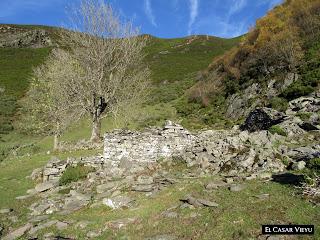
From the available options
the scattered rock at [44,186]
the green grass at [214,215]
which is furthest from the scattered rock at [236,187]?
the scattered rock at [44,186]

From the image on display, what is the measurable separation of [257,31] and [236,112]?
57.6 ft

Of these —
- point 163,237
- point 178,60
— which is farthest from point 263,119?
point 178,60

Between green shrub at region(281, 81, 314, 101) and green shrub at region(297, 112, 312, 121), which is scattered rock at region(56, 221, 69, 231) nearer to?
green shrub at region(297, 112, 312, 121)

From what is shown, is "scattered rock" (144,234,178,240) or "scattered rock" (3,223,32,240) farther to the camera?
"scattered rock" (3,223,32,240)

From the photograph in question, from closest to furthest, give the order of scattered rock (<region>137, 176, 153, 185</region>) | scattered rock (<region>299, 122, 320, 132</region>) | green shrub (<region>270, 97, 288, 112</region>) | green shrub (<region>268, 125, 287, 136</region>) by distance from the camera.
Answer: scattered rock (<region>137, 176, 153, 185</region>) < green shrub (<region>268, 125, 287, 136</region>) < scattered rock (<region>299, 122, 320, 132</region>) < green shrub (<region>270, 97, 288, 112</region>)

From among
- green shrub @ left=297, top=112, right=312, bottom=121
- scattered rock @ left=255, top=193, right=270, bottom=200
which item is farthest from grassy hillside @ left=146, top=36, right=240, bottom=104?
scattered rock @ left=255, top=193, right=270, bottom=200

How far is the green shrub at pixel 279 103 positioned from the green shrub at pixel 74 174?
18372mm

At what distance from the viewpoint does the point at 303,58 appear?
133 feet

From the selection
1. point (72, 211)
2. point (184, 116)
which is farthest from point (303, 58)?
point (72, 211)

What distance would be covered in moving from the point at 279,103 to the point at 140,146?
1750 cm

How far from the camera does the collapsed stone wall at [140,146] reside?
2100 centimetres

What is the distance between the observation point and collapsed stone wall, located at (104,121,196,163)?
2100cm

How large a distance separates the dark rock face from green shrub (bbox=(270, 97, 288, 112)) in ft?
14.7

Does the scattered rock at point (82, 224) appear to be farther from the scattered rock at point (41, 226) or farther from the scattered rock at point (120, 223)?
the scattered rock at point (41, 226)
